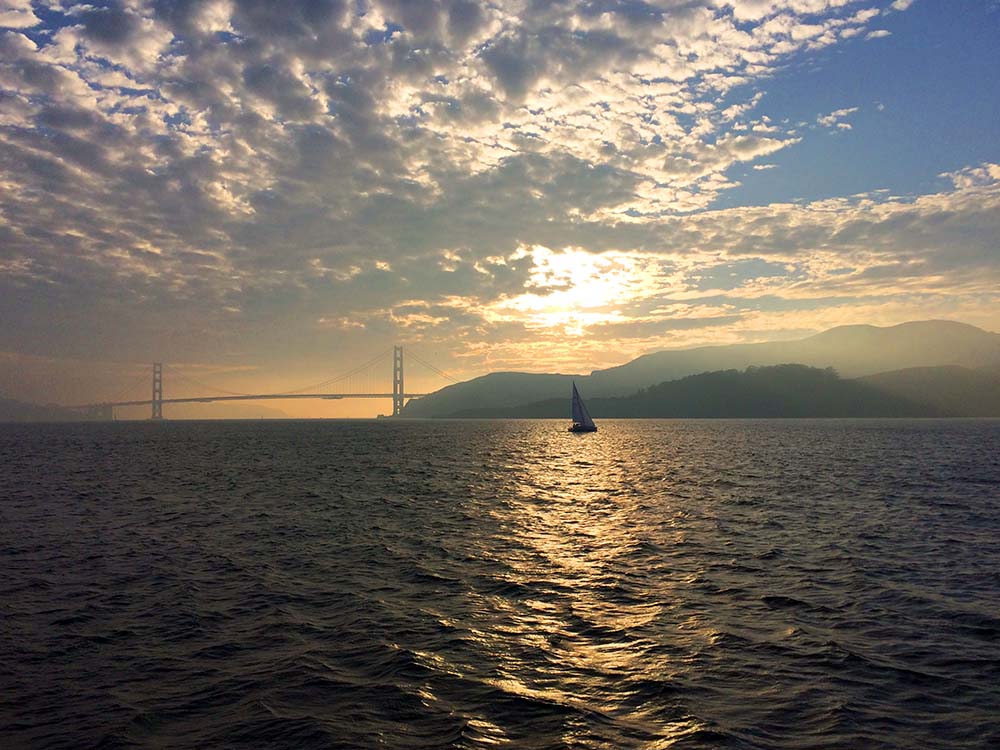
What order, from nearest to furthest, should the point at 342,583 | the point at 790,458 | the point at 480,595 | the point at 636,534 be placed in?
1. the point at 480,595
2. the point at 342,583
3. the point at 636,534
4. the point at 790,458

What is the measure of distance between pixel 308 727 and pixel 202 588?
38.0 ft

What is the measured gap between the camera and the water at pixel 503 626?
38.1ft

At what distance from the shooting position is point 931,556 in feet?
81.7

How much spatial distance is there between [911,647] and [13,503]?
50.0 m

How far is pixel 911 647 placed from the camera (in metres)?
15.2

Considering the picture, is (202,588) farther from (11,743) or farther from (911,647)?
(911,647)

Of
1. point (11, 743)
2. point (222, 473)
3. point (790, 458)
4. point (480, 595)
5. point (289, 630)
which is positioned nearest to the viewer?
point (11, 743)

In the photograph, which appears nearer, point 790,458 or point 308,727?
point 308,727

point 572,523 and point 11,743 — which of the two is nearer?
point 11,743

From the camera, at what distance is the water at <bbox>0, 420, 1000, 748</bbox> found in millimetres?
11602

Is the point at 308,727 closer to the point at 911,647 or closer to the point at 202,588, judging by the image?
the point at 202,588

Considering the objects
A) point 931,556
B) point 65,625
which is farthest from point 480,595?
point 931,556

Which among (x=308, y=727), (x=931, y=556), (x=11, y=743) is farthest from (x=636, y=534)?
(x=11, y=743)

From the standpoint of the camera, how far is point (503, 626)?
17.2 m
